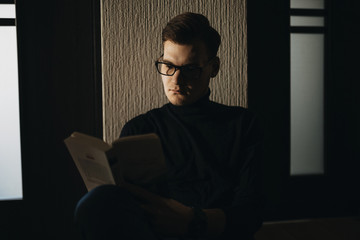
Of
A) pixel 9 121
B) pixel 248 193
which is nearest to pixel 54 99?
pixel 9 121

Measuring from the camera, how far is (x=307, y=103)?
70.4 inches

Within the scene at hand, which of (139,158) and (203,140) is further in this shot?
(203,140)

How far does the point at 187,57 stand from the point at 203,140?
11.2 inches

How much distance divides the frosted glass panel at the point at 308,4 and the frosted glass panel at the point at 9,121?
152 centimetres

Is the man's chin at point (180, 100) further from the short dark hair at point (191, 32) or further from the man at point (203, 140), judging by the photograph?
the short dark hair at point (191, 32)

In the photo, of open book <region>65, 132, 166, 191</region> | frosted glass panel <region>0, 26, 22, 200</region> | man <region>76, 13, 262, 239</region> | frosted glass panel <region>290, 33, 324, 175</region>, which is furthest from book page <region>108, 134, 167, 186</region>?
frosted glass panel <region>290, 33, 324, 175</region>

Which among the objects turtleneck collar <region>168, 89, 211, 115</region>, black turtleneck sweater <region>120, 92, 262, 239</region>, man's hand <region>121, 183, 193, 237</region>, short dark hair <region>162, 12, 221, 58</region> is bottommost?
man's hand <region>121, 183, 193, 237</region>

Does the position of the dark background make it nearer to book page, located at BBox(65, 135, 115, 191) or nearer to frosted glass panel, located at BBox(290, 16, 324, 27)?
frosted glass panel, located at BBox(290, 16, 324, 27)

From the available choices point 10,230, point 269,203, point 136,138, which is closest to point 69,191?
point 10,230

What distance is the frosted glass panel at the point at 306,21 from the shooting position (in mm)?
1714

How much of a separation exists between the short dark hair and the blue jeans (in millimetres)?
528

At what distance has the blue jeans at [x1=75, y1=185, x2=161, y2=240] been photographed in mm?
663

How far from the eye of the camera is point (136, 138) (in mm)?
729

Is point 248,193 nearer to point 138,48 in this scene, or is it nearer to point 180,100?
point 180,100
